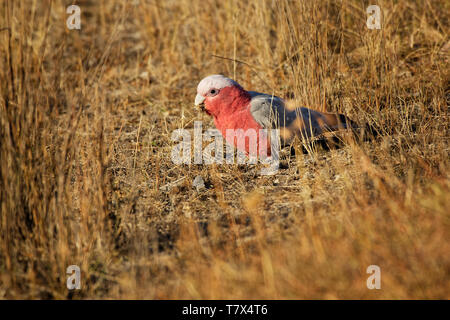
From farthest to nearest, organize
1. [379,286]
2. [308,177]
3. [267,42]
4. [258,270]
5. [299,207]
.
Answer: [267,42]
[308,177]
[299,207]
[258,270]
[379,286]

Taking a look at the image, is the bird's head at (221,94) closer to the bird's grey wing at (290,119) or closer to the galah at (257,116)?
the galah at (257,116)

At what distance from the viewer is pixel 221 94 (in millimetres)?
3311

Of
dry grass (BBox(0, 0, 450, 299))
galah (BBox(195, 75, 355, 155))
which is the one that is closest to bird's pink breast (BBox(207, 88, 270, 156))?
galah (BBox(195, 75, 355, 155))

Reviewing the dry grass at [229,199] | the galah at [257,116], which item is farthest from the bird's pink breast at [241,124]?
the dry grass at [229,199]

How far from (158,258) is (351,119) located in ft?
5.86

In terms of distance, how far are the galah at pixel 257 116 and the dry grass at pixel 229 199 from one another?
0.63ft

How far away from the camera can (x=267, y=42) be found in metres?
4.54

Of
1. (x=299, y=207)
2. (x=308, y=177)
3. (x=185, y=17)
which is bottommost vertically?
(x=299, y=207)

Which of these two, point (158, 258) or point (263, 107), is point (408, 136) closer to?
point (263, 107)

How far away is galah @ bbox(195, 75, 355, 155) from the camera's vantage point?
128 inches

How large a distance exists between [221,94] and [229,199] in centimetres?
71

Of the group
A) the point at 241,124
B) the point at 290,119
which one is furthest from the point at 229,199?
the point at 290,119

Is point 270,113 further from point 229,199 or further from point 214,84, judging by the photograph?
point 229,199

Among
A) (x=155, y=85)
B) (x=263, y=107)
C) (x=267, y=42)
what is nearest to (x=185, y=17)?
(x=155, y=85)
